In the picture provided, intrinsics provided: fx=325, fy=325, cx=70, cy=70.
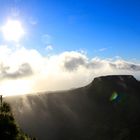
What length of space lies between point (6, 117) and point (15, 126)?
156 cm

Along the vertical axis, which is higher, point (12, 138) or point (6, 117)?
point (6, 117)

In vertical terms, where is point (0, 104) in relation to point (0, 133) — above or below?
above

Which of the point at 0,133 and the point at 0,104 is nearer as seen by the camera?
the point at 0,133

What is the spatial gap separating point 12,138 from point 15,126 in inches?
68.1

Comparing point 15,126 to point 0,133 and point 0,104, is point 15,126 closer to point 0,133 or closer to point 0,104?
point 0,133

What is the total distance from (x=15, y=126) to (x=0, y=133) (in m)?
2.54

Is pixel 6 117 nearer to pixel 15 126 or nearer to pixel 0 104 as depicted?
pixel 15 126

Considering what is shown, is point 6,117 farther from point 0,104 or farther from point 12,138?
point 0,104

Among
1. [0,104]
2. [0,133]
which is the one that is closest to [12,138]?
[0,133]

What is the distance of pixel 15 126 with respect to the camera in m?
39.3

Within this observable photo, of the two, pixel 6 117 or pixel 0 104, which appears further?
pixel 0 104

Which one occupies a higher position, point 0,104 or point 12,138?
point 0,104

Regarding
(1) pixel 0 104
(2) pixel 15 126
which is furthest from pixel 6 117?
(1) pixel 0 104

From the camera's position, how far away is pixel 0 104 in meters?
46.9
